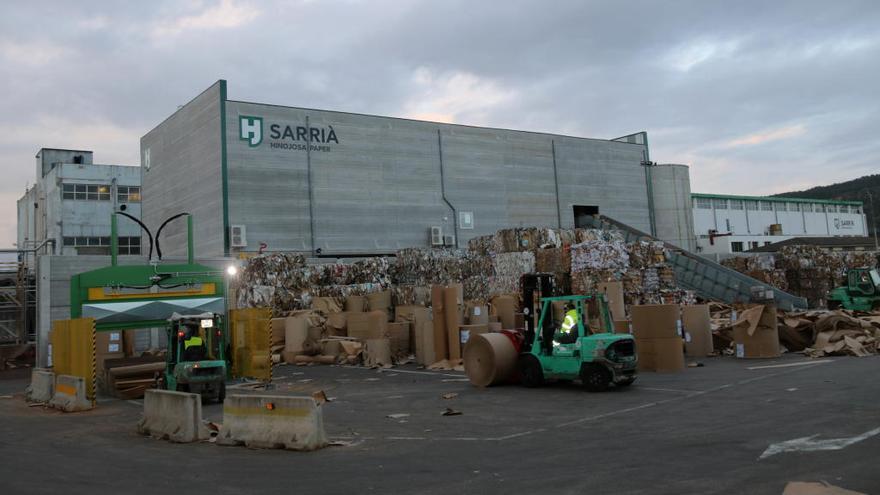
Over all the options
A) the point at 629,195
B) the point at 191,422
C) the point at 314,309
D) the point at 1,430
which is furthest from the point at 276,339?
the point at 629,195

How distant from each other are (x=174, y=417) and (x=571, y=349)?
26.2ft

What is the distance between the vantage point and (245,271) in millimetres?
31062

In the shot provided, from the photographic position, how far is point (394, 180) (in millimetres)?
42531

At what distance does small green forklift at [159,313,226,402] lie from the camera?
14758 mm

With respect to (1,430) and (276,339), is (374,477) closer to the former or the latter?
(1,430)

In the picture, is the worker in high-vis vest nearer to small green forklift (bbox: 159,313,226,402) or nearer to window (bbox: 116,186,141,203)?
small green forklift (bbox: 159,313,226,402)

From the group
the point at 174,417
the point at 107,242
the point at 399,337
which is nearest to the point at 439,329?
the point at 399,337

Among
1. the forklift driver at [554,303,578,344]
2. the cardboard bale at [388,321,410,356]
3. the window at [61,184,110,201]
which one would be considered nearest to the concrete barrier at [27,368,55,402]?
the cardboard bale at [388,321,410,356]

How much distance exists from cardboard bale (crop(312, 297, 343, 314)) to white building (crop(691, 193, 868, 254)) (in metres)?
41.1

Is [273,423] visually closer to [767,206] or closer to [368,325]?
[368,325]

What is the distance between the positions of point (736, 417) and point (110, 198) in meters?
61.1

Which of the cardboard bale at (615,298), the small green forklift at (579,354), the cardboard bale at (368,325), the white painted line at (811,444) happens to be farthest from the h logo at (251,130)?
the white painted line at (811,444)

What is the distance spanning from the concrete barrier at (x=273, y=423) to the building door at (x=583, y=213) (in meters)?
43.4

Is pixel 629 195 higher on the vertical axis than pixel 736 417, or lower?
higher
